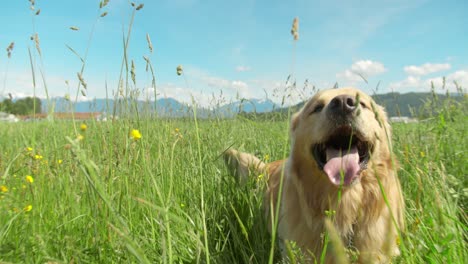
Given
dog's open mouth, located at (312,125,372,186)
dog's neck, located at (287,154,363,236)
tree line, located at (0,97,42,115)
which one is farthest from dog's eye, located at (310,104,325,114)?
tree line, located at (0,97,42,115)

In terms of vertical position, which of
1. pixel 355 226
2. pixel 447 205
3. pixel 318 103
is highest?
pixel 318 103

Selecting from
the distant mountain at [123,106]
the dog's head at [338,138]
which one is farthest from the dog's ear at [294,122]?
the distant mountain at [123,106]

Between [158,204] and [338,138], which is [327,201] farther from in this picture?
[158,204]

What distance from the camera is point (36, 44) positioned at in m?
2.09

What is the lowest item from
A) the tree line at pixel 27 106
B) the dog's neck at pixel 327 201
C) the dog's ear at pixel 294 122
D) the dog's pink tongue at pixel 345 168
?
the dog's neck at pixel 327 201

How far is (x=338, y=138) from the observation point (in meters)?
2.46

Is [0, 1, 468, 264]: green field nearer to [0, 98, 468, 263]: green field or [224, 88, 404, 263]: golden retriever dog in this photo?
[0, 98, 468, 263]: green field

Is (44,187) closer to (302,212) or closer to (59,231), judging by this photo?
(59,231)

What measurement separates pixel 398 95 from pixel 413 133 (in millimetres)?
539

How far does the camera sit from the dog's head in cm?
223

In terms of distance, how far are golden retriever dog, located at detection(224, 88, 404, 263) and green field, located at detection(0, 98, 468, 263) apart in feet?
0.70

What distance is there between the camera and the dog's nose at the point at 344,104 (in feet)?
7.32

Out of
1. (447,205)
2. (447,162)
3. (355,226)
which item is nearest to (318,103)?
(355,226)

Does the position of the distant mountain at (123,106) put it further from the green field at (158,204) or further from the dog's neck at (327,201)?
the dog's neck at (327,201)
